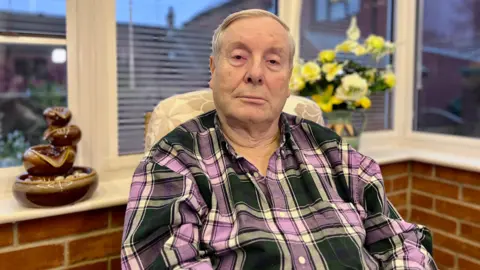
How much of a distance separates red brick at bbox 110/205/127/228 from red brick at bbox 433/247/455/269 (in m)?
1.55

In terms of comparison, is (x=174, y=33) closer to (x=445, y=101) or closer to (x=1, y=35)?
(x=1, y=35)

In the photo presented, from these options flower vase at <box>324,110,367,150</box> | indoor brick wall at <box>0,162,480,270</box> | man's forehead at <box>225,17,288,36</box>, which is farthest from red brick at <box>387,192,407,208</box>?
man's forehead at <box>225,17,288,36</box>

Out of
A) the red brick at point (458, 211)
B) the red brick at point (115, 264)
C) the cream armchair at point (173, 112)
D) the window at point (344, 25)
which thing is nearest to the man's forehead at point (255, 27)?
the cream armchair at point (173, 112)

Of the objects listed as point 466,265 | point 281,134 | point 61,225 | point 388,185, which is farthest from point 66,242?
point 466,265

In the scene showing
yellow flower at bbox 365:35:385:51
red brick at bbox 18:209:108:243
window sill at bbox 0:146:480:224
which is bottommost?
red brick at bbox 18:209:108:243

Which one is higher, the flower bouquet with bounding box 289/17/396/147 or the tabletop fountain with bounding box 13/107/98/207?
the flower bouquet with bounding box 289/17/396/147

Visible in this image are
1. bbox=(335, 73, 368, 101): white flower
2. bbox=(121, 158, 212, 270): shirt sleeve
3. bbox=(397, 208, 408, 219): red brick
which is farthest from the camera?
bbox=(397, 208, 408, 219): red brick

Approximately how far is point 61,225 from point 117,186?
283 mm

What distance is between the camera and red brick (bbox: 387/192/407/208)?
2.21 metres

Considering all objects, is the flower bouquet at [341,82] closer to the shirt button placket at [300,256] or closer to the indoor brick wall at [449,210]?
the indoor brick wall at [449,210]

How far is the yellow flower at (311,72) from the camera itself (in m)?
1.86

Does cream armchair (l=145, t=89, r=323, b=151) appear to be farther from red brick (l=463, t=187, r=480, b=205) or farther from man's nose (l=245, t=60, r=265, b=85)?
red brick (l=463, t=187, r=480, b=205)

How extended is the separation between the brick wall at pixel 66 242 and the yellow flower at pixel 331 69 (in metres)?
0.99

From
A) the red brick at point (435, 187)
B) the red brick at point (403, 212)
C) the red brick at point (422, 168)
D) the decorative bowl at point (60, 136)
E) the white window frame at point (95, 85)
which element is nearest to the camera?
the decorative bowl at point (60, 136)
